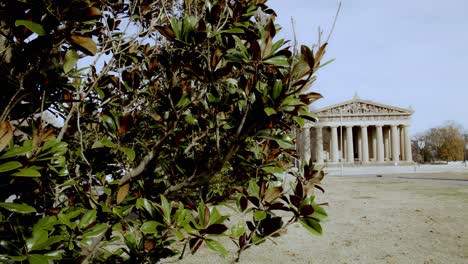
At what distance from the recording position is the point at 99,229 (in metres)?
1.69

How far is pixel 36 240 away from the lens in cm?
139

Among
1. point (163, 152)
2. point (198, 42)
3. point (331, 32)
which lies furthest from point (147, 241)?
point (331, 32)

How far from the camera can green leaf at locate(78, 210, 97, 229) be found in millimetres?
1699

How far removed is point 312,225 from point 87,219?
3.63ft

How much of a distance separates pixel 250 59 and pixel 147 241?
3.75 feet

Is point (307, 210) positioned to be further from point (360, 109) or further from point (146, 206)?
point (360, 109)

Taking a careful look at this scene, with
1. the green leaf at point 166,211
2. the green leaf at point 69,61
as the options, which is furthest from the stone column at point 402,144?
the green leaf at point 69,61

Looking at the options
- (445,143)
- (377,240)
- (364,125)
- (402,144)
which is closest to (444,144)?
(445,143)

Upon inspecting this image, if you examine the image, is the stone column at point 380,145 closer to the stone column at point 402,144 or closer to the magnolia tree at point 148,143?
the stone column at point 402,144

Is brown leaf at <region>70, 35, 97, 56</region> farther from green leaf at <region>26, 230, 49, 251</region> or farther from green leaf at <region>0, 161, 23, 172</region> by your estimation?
green leaf at <region>26, 230, 49, 251</region>

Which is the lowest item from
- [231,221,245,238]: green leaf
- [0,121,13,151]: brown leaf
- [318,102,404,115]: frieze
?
[231,221,245,238]: green leaf

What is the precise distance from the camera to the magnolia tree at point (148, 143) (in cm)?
145

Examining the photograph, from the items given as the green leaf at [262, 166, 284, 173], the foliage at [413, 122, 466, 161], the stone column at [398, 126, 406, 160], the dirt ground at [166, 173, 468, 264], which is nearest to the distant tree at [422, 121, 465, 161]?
the foliage at [413, 122, 466, 161]

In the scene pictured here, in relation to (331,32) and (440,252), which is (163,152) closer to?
(331,32)
